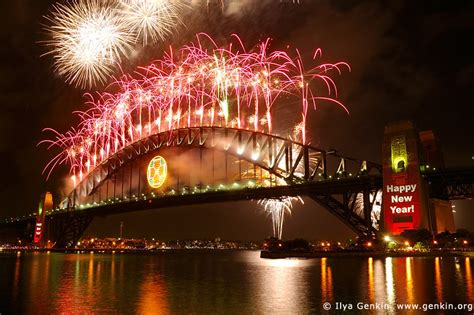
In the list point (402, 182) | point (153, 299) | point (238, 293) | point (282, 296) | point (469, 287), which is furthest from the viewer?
point (402, 182)

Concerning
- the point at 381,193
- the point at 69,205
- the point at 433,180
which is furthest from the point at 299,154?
the point at 69,205

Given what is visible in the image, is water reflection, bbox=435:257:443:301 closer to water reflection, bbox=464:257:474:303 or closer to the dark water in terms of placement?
the dark water

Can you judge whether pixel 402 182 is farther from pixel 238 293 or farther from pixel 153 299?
pixel 153 299

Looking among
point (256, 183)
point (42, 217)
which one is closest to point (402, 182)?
point (256, 183)

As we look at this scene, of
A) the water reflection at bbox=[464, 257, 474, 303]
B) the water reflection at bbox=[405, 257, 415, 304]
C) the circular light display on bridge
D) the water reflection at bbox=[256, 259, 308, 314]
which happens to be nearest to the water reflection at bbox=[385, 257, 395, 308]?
the water reflection at bbox=[405, 257, 415, 304]

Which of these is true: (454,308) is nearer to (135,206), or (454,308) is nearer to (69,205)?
(135,206)

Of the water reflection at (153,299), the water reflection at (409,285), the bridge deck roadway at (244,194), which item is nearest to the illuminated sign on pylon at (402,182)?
the bridge deck roadway at (244,194)

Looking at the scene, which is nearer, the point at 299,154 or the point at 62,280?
the point at 62,280

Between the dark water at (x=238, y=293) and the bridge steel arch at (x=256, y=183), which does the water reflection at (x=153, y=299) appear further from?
the bridge steel arch at (x=256, y=183)
